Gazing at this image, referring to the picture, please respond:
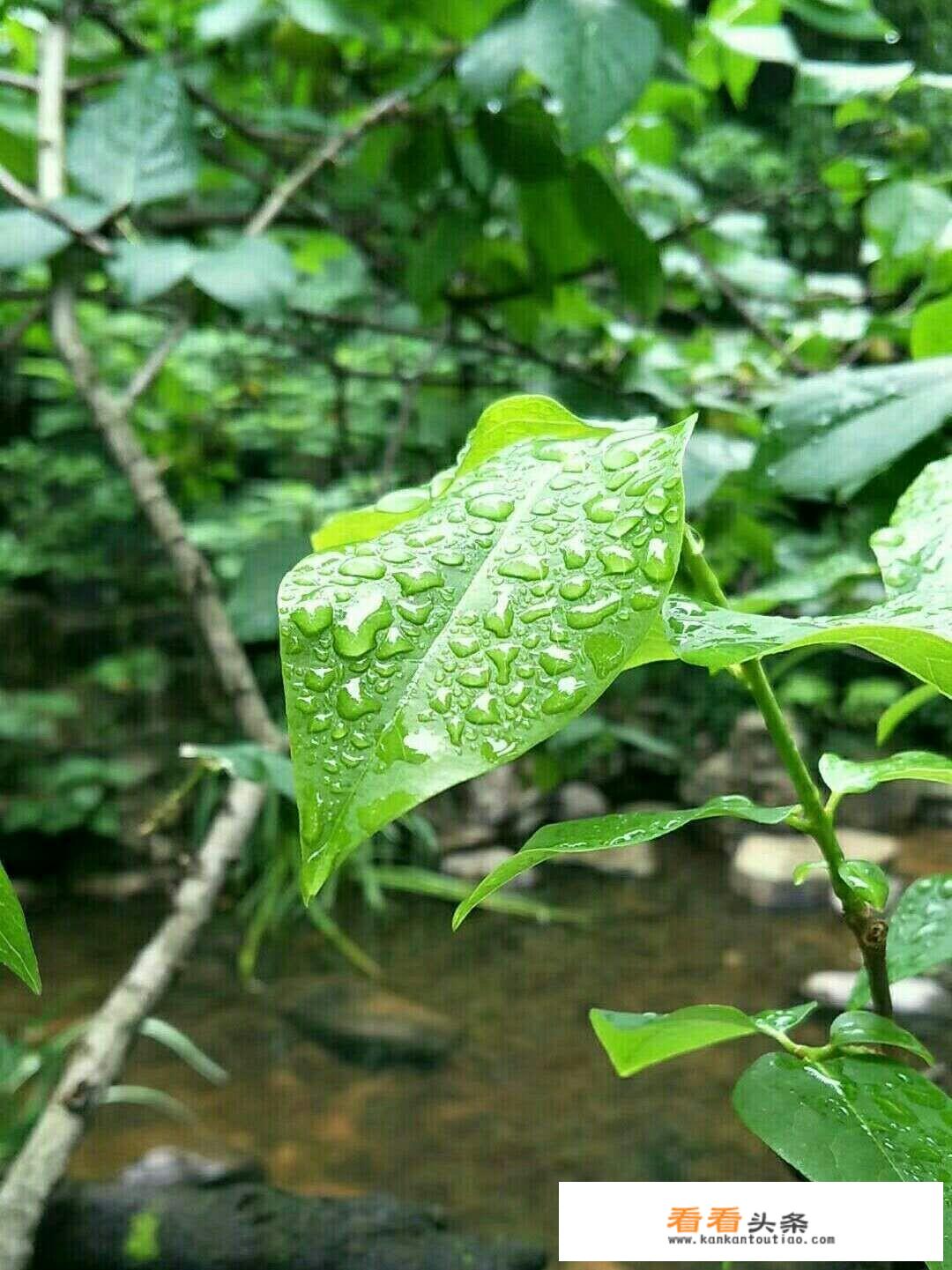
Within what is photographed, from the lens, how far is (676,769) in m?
2.65

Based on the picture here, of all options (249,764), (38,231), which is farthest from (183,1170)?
(38,231)

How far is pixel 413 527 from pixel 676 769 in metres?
2.47

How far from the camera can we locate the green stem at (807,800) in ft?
0.99

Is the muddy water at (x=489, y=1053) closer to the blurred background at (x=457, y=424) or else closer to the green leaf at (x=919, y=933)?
the blurred background at (x=457, y=424)

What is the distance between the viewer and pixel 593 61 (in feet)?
2.32

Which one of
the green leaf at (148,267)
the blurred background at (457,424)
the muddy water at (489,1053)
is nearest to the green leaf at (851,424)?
the blurred background at (457,424)

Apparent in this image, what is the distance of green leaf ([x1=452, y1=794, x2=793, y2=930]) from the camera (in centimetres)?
27

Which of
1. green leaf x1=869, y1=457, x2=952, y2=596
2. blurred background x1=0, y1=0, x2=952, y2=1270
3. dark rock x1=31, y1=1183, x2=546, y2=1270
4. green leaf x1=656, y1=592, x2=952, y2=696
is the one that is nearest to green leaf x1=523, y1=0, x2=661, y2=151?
blurred background x1=0, y1=0, x2=952, y2=1270

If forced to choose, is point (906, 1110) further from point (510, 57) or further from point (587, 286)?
point (587, 286)

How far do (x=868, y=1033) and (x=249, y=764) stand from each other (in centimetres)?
30

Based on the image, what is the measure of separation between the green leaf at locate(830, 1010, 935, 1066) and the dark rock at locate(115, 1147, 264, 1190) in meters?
0.86

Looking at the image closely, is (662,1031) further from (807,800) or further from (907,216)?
(907,216)

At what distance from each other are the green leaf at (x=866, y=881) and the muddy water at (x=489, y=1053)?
0.83m

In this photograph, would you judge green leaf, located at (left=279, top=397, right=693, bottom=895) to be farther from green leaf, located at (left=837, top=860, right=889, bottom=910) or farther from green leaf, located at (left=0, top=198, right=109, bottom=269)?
green leaf, located at (left=0, top=198, right=109, bottom=269)
